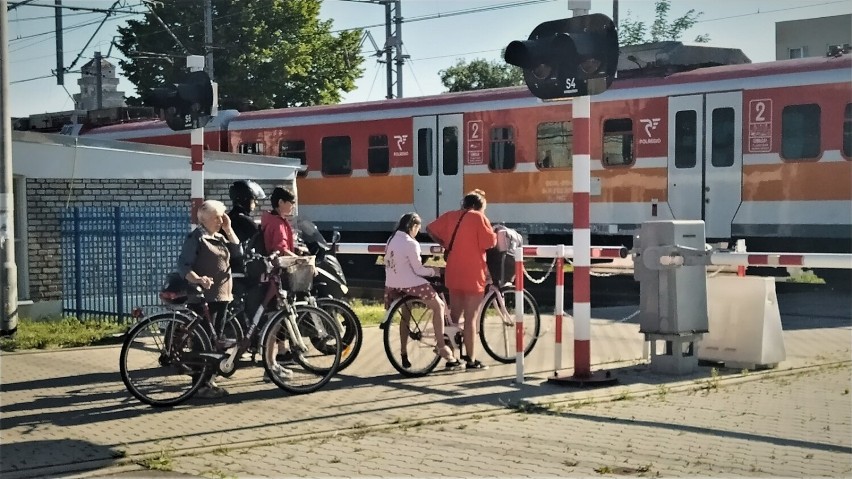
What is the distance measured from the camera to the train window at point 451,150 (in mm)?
24016

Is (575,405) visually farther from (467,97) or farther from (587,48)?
(467,97)

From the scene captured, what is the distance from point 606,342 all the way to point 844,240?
23.3 feet

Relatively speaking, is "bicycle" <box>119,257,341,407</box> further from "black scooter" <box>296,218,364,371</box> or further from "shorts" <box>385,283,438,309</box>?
"shorts" <box>385,283,438,309</box>

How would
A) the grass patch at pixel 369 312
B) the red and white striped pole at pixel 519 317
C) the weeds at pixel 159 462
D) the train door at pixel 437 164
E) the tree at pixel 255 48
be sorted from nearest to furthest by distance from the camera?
the weeds at pixel 159 462
the red and white striped pole at pixel 519 317
the grass patch at pixel 369 312
the train door at pixel 437 164
the tree at pixel 255 48

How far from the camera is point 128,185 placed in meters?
16.9

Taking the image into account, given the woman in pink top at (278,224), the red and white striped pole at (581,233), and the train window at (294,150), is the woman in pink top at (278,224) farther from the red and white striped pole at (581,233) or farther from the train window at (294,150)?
the train window at (294,150)

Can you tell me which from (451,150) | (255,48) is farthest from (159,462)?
(255,48)

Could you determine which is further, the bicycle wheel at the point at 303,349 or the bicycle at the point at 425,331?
the bicycle at the point at 425,331

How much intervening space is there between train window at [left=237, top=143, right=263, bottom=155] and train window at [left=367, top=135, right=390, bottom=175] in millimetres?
3690

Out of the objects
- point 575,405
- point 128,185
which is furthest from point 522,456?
point 128,185

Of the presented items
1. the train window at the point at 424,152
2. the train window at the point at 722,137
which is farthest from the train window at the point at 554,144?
the train window at the point at 722,137

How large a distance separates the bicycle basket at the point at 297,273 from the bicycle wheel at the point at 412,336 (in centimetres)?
87

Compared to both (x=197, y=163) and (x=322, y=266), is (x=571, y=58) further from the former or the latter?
(x=197, y=163)

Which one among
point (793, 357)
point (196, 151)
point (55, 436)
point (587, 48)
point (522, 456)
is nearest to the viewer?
point (522, 456)
